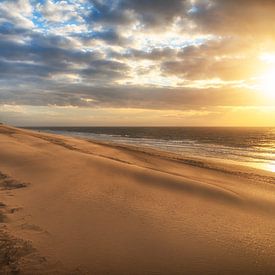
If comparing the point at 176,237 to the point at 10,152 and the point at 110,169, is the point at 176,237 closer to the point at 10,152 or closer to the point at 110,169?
the point at 110,169

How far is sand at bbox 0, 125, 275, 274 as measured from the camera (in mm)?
4977

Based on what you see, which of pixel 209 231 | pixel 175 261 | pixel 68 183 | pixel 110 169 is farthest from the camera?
pixel 110 169

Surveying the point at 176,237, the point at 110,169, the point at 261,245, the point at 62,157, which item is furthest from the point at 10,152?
the point at 261,245

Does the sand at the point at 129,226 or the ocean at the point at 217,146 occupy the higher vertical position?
the sand at the point at 129,226

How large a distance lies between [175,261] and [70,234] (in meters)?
2.00

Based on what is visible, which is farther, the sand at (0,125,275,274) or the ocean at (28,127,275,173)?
the ocean at (28,127,275,173)

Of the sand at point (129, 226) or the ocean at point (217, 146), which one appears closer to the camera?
the sand at point (129, 226)

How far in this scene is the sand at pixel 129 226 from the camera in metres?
4.98

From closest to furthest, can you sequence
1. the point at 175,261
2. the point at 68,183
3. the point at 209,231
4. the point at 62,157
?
the point at 175,261 → the point at 209,231 → the point at 68,183 → the point at 62,157

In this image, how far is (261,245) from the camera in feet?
19.5

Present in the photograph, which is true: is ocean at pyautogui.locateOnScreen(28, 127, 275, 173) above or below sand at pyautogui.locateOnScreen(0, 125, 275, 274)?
below

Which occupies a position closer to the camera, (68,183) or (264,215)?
(264,215)

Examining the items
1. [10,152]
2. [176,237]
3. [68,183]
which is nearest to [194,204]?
[176,237]

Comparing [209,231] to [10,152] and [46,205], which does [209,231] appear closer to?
[46,205]
